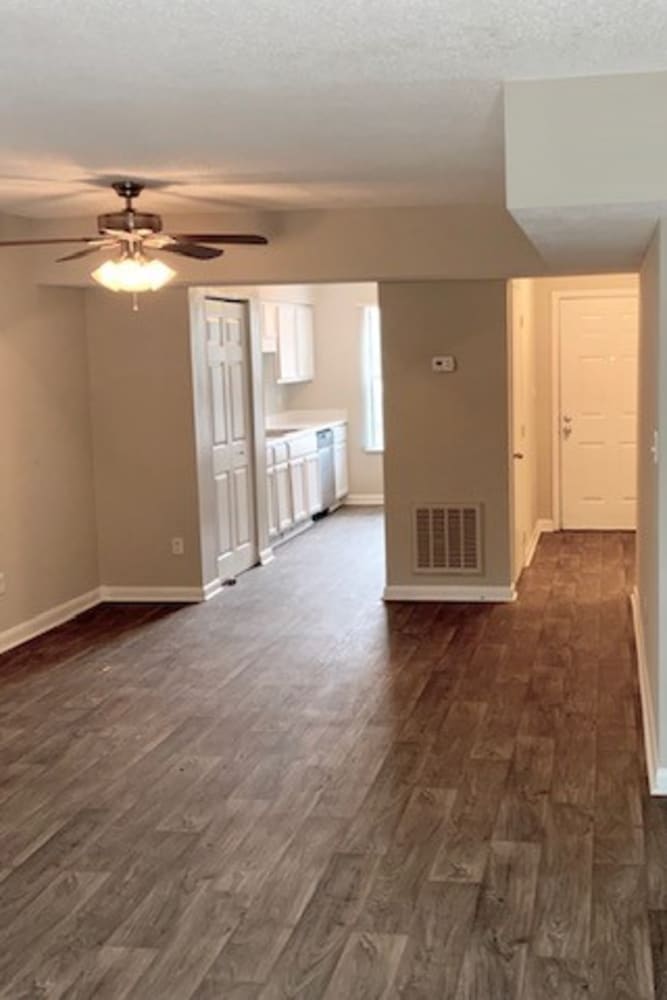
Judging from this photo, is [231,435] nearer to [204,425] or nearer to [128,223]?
[204,425]

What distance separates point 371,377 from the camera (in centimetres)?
1171

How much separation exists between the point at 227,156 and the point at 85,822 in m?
2.52

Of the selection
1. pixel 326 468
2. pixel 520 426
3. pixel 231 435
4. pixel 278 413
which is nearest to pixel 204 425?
pixel 231 435

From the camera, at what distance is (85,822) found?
389 centimetres

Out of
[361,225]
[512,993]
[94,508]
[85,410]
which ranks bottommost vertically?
[512,993]

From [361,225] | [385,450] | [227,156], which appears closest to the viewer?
[227,156]

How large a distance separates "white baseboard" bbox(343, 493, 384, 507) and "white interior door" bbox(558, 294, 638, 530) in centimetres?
257

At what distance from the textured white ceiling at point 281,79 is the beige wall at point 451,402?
6.28ft

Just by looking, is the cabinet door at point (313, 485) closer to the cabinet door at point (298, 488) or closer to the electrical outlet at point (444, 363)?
the cabinet door at point (298, 488)

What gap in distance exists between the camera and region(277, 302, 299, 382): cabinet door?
34.4ft

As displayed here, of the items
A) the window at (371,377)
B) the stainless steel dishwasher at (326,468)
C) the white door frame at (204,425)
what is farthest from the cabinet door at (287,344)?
the white door frame at (204,425)

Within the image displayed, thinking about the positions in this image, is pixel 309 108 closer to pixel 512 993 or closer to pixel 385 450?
pixel 512 993

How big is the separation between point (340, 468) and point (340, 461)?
2.8 inches

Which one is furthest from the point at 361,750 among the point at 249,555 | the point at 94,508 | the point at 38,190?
the point at 249,555
